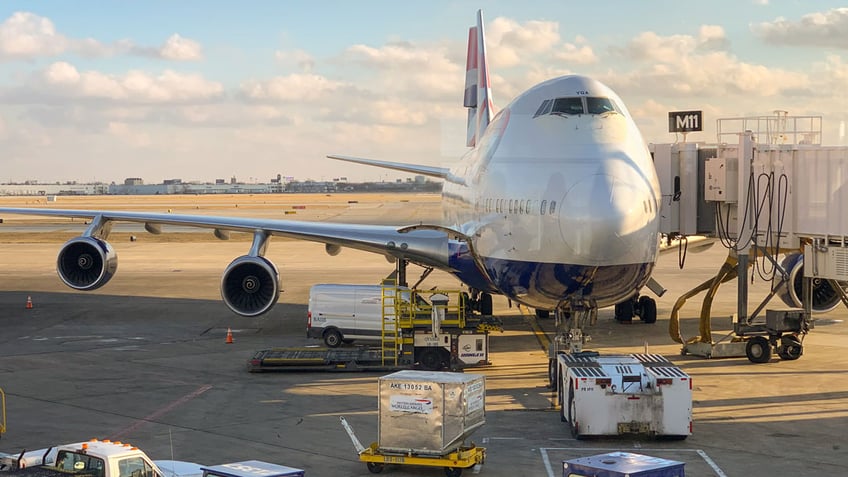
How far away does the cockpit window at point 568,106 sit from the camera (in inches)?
813

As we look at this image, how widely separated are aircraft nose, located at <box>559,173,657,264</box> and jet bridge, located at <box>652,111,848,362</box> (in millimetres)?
5859

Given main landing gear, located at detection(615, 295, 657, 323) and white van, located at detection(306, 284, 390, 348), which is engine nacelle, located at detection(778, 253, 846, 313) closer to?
main landing gear, located at detection(615, 295, 657, 323)

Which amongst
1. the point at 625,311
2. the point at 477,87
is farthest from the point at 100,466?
the point at 477,87

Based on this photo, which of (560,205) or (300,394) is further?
(300,394)

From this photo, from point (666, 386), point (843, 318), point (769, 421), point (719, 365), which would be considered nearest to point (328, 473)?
point (666, 386)

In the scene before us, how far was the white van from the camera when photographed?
90.8 ft

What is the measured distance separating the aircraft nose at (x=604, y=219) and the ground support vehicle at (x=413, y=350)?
6.63m

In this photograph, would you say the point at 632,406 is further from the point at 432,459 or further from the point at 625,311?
the point at 625,311

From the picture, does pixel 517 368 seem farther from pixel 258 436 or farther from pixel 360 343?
pixel 258 436

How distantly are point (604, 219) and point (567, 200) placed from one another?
0.84 metres

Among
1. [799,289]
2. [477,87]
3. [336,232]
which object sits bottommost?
[799,289]

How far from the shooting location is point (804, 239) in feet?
77.4

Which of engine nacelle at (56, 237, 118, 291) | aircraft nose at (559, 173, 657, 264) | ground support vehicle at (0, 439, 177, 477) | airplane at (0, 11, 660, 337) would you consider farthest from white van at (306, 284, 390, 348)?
ground support vehicle at (0, 439, 177, 477)

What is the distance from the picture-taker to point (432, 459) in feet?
51.5
